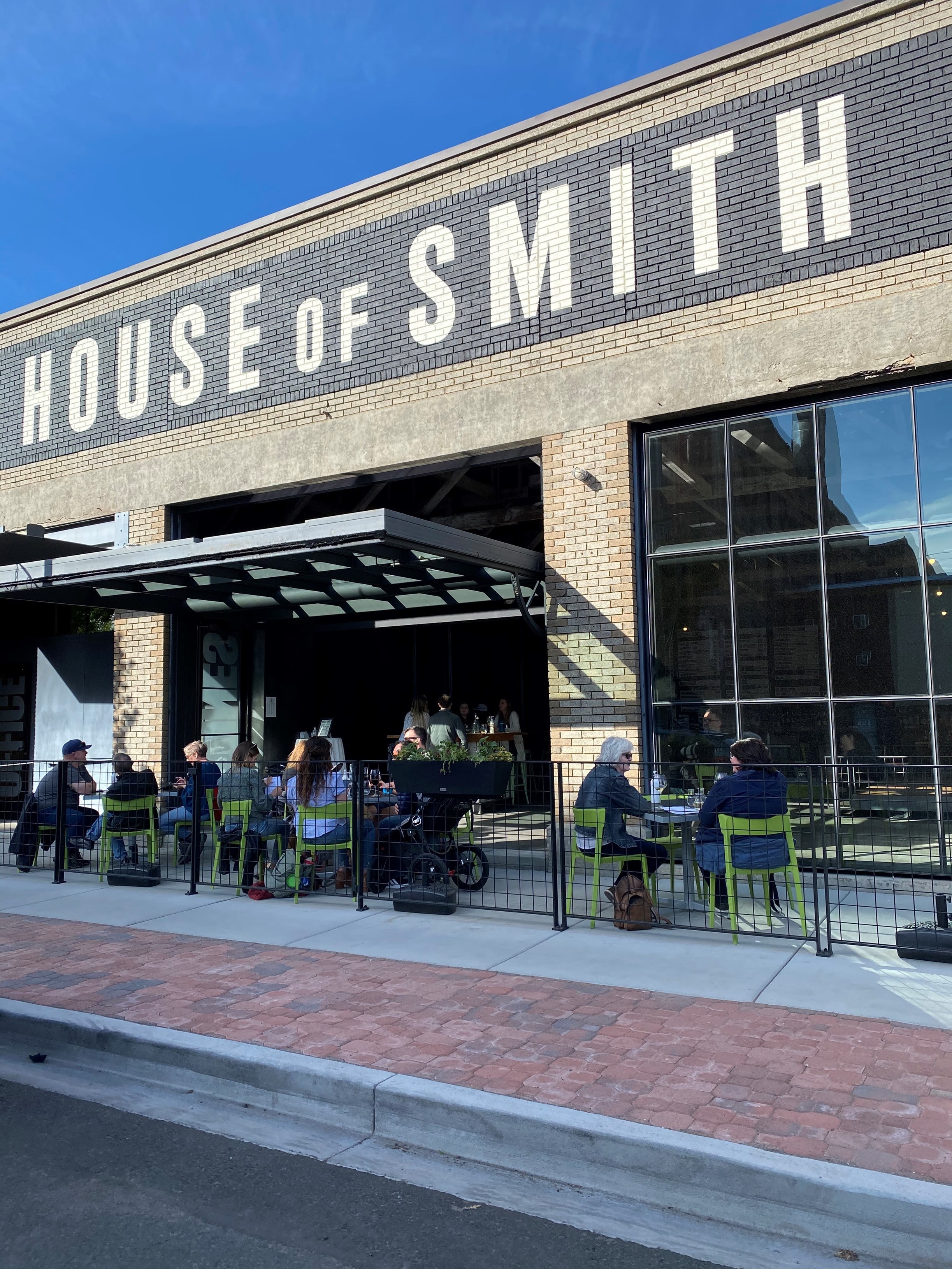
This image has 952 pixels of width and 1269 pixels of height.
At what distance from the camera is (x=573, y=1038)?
5.09 metres

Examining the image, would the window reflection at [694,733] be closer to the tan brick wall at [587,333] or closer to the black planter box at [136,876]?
the tan brick wall at [587,333]

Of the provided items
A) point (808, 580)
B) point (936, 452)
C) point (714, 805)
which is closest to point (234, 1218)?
point (714, 805)

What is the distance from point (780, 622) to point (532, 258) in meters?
4.88

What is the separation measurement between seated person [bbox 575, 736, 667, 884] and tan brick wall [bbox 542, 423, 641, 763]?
217 cm

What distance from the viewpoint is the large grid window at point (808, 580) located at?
8992 millimetres

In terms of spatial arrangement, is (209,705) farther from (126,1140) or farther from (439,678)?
(126,1140)

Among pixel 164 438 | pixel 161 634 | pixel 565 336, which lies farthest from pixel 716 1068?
pixel 164 438

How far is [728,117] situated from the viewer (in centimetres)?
999

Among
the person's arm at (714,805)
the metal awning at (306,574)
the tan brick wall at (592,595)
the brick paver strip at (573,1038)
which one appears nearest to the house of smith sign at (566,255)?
the tan brick wall at (592,595)

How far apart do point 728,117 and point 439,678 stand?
10.3 meters

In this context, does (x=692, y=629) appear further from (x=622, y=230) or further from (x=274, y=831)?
(x=274, y=831)

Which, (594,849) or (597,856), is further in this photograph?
(594,849)

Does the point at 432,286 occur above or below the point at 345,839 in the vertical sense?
above

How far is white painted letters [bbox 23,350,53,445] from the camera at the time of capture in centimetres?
1524
